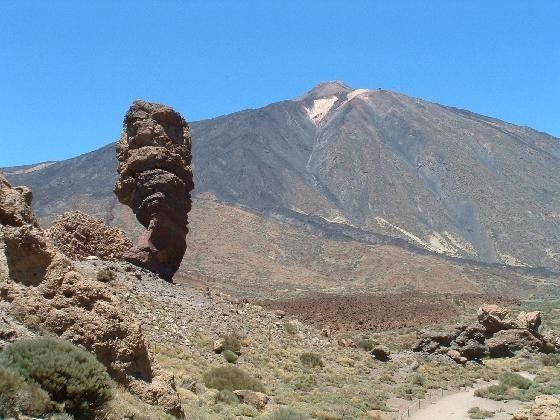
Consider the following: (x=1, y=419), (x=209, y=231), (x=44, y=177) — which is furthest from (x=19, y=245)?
(x=44, y=177)

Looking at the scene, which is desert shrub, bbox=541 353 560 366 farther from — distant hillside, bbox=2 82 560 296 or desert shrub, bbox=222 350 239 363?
distant hillside, bbox=2 82 560 296

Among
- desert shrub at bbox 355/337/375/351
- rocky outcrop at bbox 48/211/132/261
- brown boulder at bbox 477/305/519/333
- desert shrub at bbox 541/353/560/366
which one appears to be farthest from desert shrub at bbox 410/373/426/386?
rocky outcrop at bbox 48/211/132/261

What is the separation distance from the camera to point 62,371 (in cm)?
636

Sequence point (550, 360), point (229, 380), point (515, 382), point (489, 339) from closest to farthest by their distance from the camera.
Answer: point (229, 380) → point (515, 382) → point (550, 360) → point (489, 339)

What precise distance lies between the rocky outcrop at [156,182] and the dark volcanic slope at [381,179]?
76543 mm

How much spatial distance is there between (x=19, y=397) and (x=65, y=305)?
256 cm

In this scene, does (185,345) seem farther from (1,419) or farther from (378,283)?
(378,283)

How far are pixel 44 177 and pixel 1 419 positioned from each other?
159 m

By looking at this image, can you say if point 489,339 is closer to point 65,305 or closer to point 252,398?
point 252,398

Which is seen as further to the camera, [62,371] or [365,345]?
[365,345]

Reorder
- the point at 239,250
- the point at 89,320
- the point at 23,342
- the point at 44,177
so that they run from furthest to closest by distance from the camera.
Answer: the point at 44,177, the point at 239,250, the point at 89,320, the point at 23,342

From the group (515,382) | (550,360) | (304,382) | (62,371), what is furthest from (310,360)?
(62,371)

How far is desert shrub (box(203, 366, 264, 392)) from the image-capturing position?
610 inches

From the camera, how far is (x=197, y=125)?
198 m
